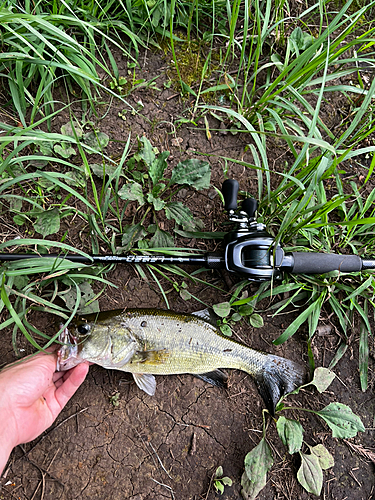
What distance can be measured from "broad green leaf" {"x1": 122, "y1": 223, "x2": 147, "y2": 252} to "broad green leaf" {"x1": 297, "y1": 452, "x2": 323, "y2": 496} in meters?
2.47

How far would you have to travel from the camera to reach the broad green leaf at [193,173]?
3.17 m

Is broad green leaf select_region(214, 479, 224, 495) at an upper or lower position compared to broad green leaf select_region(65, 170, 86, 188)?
lower

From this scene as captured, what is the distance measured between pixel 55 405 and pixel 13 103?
8.96ft

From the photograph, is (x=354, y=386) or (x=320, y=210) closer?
(x=320, y=210)

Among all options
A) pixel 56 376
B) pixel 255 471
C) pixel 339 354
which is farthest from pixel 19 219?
pixel 339 354

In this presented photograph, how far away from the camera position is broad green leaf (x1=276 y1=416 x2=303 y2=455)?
3016mm

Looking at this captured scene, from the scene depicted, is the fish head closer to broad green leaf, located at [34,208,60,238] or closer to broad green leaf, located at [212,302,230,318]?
broad green leaf, located at [34,208,60,238]

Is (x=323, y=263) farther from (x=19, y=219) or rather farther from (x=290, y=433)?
(x=19, y=219)

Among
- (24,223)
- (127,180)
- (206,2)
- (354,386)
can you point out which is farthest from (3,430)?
(206,2)

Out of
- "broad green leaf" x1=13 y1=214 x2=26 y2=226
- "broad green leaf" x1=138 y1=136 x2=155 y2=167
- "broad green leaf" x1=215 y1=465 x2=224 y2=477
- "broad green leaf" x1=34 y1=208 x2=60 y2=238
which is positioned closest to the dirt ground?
"broad green leaf" x1=215 y1=465 x2=224 y2=477

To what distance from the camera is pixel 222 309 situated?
3135mm

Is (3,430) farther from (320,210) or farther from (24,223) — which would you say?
(320,210)

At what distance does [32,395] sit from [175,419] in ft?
4.12

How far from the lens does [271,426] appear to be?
3199 mm
